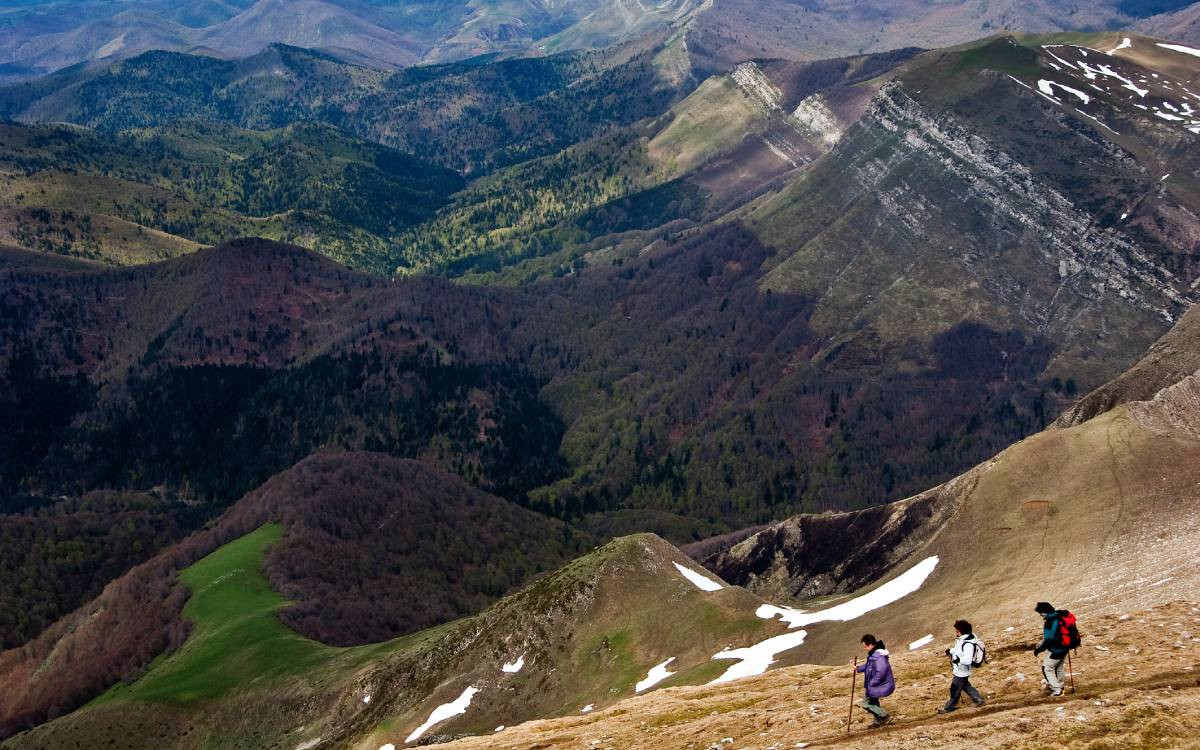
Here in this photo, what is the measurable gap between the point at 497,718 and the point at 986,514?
217ft

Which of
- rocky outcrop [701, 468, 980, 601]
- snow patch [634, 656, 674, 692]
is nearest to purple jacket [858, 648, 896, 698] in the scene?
snow patch [634, 656, 674, 692]

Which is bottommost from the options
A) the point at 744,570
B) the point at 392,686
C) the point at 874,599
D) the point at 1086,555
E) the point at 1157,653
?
the point at 744,570

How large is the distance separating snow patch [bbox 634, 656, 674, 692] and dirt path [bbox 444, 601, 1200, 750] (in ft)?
103

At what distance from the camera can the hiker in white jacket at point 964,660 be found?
2067 inches

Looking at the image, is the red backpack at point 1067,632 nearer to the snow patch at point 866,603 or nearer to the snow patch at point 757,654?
the snow patch at point 757,654

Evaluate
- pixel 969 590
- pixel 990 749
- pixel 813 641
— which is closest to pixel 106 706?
pixel 813 641

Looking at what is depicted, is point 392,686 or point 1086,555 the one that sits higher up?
point 1086,555

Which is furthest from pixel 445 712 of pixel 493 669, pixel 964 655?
pixel 964 655

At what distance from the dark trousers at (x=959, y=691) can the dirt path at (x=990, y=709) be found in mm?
548

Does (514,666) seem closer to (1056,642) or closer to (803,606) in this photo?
(803,606)

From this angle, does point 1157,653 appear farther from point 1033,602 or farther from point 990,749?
point 1033,602

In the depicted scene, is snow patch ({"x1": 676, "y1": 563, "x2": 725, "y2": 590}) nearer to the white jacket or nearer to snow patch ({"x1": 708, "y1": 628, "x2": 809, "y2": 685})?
snow patch ({"x1": 708, "y1": 628, "x2": 809, "y2": 685})

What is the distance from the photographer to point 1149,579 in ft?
277

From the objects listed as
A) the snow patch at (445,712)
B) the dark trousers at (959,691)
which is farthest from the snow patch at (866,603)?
the dark trousers at (959,691)
